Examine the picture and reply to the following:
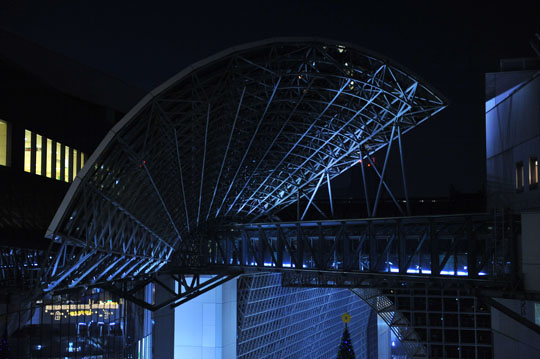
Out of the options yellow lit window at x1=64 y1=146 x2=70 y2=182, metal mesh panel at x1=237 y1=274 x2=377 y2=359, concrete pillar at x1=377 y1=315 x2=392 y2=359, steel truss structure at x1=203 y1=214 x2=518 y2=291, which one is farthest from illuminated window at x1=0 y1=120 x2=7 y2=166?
concrete pillar at x1=377 y1=315 x2=392 y2=359

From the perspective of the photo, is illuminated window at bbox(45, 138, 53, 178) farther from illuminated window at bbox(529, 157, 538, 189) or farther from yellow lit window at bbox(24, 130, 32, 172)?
illuminated window at bbox(529, 157, 538, 189)

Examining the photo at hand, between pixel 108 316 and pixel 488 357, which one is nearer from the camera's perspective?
pixel 108 316

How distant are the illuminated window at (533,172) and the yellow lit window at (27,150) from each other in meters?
23.3

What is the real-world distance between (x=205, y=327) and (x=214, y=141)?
19.9 meters

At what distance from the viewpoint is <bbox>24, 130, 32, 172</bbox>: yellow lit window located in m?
30.8

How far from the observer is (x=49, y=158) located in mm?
34344

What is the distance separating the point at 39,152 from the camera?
32750 mm

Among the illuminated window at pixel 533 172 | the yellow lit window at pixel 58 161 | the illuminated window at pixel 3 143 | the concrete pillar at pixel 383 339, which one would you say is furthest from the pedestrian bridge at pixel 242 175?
the concrete pillar at pixel 383 339

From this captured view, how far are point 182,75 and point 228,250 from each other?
18.2 metres

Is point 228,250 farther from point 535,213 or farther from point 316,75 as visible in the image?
point 535,213

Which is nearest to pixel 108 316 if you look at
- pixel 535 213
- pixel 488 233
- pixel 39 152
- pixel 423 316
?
pixel 39 152

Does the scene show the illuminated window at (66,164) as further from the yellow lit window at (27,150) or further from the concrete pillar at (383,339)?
the concrete pillar at (383,339)

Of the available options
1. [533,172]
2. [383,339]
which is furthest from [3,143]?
[383,339]

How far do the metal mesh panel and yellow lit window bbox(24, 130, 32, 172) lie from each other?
23543 mm
